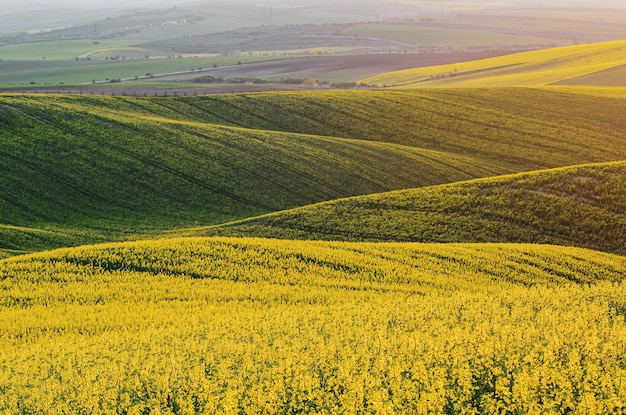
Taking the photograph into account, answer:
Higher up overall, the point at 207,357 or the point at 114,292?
the point at 207,357

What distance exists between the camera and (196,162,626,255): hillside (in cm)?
3553

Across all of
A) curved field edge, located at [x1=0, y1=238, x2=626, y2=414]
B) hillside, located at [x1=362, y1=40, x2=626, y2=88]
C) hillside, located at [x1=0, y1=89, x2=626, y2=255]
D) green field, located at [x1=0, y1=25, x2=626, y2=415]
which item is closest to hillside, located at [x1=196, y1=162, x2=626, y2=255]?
green field, located at [x1=0, y1=25, x2=626, y2=415]

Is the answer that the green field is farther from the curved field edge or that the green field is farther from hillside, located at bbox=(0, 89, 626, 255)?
hillside, located at bbox=(0, 89, 626, 255)

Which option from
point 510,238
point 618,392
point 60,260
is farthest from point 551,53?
point 618,392

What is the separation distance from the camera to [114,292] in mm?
23734

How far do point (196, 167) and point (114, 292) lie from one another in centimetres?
3099

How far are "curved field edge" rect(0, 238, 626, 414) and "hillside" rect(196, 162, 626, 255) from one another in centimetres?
422

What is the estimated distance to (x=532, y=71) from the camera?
380 feet

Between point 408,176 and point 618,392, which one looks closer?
point 618,392

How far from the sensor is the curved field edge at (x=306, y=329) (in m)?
12.0

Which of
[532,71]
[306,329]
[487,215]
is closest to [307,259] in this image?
[306,329]

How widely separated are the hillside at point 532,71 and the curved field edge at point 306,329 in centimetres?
7639

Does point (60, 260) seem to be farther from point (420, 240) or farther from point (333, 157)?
point (333, 157)

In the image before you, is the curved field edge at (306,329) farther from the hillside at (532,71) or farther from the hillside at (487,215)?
the hillside at (532,71)
